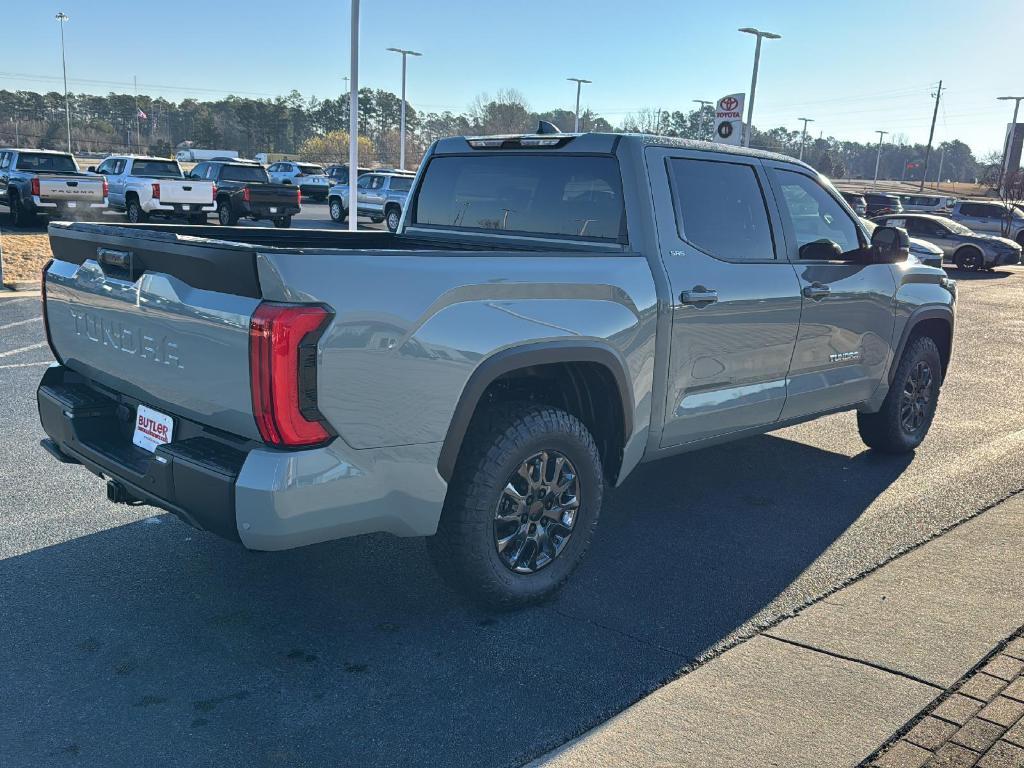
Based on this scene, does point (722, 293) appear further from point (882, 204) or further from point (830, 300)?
point (882, 204)

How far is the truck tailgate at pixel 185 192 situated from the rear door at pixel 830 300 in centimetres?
1892

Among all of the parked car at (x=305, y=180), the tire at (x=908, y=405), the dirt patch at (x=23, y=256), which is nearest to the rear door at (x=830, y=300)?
the tire at (x=908, y=405)

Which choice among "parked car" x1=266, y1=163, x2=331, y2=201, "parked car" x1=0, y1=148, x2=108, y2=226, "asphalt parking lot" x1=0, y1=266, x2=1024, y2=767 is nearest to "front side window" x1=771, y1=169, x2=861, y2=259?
"asphalt parking lot" x1=0, y1=266, x2=1024, y2=767

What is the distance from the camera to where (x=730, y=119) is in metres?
20.9

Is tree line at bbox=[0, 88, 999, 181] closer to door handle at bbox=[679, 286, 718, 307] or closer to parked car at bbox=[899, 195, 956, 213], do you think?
parked car at bbox=[899, 195, 956, 213]

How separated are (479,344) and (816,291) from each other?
2.42 metres

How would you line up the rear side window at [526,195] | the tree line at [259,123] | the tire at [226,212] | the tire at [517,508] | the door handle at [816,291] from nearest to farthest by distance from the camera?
the tire at [517,508], the rear side window at [526,195], the door handle at [816,291], the tire at [226,212], the tree line at [259,123]

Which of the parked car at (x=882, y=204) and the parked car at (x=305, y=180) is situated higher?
the parked car at (x=882, y=204)

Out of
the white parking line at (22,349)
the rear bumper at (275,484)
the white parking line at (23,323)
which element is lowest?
the white parking line at (23,323)

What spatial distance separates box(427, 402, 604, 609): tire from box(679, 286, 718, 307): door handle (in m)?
0.81

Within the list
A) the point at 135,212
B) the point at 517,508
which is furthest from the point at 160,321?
the point at 135,212

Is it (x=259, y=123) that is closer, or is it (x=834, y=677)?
(x=834, y=677)

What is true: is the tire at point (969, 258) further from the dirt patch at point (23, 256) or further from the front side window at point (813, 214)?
the dirt patch at point (23, 256)

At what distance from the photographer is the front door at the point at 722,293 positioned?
420 cm
